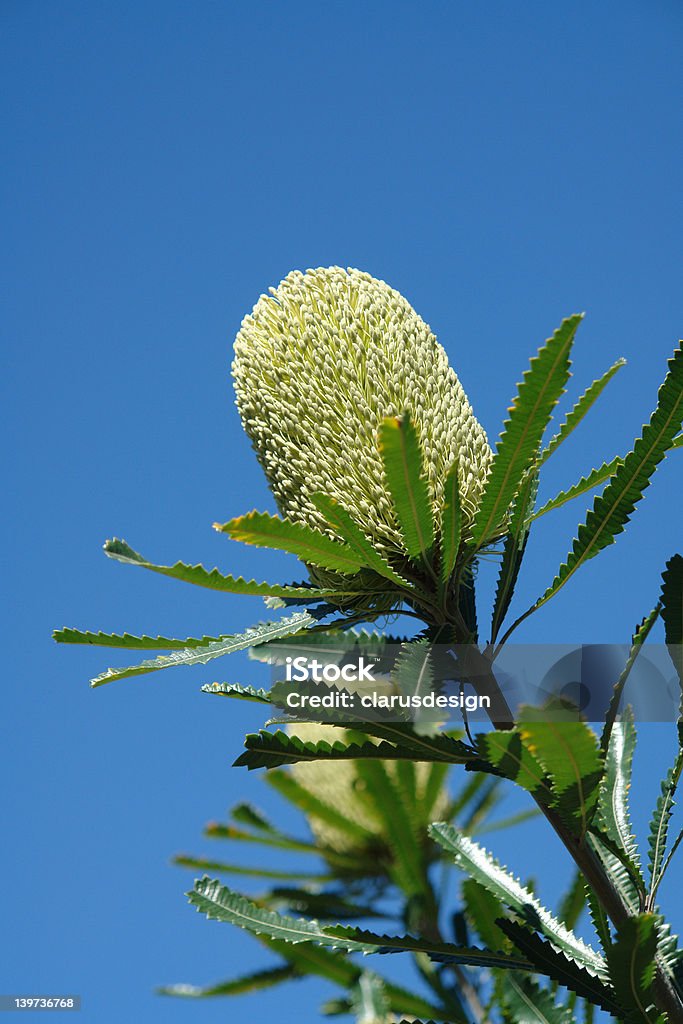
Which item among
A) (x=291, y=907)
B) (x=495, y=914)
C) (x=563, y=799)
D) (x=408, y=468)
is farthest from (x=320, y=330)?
(x=291, y=907)

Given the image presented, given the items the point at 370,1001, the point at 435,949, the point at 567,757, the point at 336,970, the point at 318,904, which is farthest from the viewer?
the point at 318,904

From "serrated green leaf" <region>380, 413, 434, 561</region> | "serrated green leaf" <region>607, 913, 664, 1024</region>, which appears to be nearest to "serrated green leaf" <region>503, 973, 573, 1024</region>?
"serrated green leaf" <region>607, 913, 664, 1024</region>

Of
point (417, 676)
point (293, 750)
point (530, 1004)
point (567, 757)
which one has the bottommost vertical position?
point (530, 1004)

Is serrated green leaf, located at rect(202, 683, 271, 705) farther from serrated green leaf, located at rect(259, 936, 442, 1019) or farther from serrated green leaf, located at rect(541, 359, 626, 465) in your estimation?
serrated green leaf, located at rect(259, 936, 442, 1019)

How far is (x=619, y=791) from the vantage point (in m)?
2.32

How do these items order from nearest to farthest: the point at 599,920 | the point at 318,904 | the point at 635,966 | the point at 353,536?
1. the point at 635,966
2. the point at 353,536
3. the point at 599,920
4. the point at 318,904

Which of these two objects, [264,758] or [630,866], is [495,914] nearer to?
[630,866]

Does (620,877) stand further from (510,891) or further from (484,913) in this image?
(484,913)

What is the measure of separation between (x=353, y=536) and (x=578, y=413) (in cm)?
59

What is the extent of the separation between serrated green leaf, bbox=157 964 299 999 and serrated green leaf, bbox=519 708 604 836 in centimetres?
285

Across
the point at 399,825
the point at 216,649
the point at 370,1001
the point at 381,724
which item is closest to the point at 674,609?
the point at 381,724

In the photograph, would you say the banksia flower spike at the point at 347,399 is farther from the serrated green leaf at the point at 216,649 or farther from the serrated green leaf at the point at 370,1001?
the serrated green leaf at the point at 370,1001

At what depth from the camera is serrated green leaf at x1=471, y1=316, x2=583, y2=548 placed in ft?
5.69

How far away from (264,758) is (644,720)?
990mm
